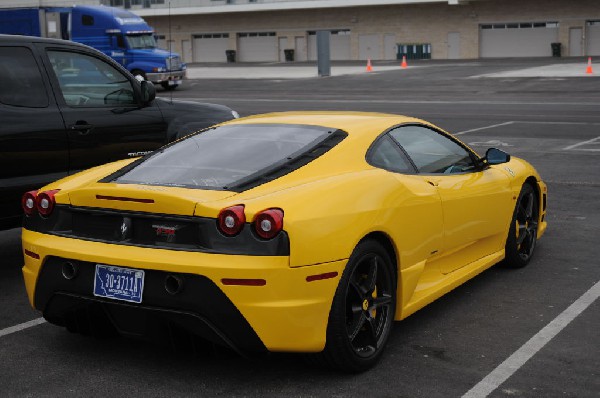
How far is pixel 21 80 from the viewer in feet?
25.9

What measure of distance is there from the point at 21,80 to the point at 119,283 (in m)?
Result: 3.57

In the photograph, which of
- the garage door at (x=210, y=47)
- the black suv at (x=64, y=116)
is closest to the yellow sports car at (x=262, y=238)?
the black suv at (x=64, y=116)

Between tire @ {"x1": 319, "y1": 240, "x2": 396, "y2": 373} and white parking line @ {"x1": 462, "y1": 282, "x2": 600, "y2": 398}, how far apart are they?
62 centimetres

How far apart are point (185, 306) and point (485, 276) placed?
10.7ft

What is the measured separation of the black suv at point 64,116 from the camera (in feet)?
25.0

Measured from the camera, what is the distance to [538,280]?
7.16 metres

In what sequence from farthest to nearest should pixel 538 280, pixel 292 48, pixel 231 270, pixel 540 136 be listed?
1. pixel 292 48
2. pixel 540 136
3. pixel 538 280
4. pixel 231 270

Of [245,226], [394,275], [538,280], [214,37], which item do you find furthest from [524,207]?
[214,37]

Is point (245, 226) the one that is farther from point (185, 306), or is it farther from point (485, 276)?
point (485, 276)

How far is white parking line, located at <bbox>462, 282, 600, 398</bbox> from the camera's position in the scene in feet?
16.1

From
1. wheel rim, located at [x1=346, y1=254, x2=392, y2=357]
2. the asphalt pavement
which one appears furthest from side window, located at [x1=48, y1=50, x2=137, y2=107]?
wheel rim, located at [x1=346, y1=254, x2=392, y2=357]

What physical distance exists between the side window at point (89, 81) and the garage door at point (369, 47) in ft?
202

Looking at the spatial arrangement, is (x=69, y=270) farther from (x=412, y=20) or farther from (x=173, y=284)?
(x=412, y=20)

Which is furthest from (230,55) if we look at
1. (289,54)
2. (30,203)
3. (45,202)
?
(45,202)
